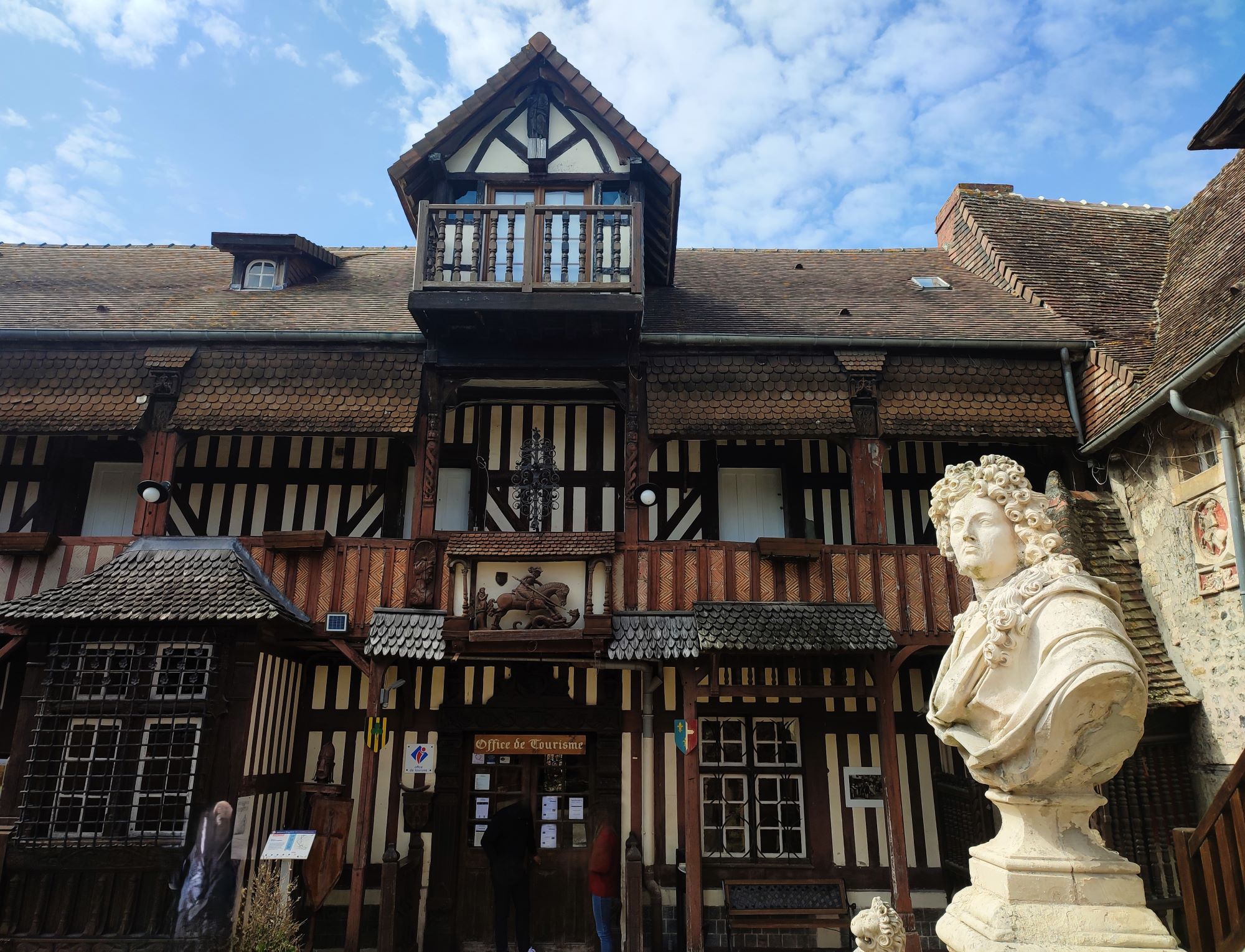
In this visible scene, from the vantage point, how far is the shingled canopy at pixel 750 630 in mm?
7566

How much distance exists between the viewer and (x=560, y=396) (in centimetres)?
1012

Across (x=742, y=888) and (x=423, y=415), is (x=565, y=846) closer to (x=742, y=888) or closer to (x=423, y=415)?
(x=742, y=888)

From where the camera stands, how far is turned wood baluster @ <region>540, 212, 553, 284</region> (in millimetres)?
8594

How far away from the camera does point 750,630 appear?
7723 mm

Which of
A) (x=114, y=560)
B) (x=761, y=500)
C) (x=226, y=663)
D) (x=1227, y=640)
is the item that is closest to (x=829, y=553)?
(x=761, y=500)

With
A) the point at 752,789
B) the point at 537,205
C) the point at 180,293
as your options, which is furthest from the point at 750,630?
the point at 180,293

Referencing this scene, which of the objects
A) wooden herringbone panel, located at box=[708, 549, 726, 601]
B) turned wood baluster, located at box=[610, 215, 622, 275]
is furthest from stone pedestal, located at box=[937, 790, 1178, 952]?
turned wood baluster, located at box=[610, 215, 622, 275]

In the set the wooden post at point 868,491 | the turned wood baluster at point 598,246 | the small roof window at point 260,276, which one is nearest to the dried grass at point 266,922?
the wooden post at point 868,491

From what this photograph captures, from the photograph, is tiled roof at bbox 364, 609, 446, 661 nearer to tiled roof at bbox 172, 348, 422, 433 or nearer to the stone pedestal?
tiled roof at bbox 172, 348, 422, 433

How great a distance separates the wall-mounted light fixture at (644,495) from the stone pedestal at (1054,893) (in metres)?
5.56

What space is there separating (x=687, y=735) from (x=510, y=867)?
79.1 inches

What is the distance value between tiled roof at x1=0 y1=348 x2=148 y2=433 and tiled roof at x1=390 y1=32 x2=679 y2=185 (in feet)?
11.5

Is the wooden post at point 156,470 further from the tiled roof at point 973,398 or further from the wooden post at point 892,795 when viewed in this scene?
the tiled roof at point 973,398

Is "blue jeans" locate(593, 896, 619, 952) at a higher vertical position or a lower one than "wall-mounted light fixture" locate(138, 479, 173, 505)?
lower
